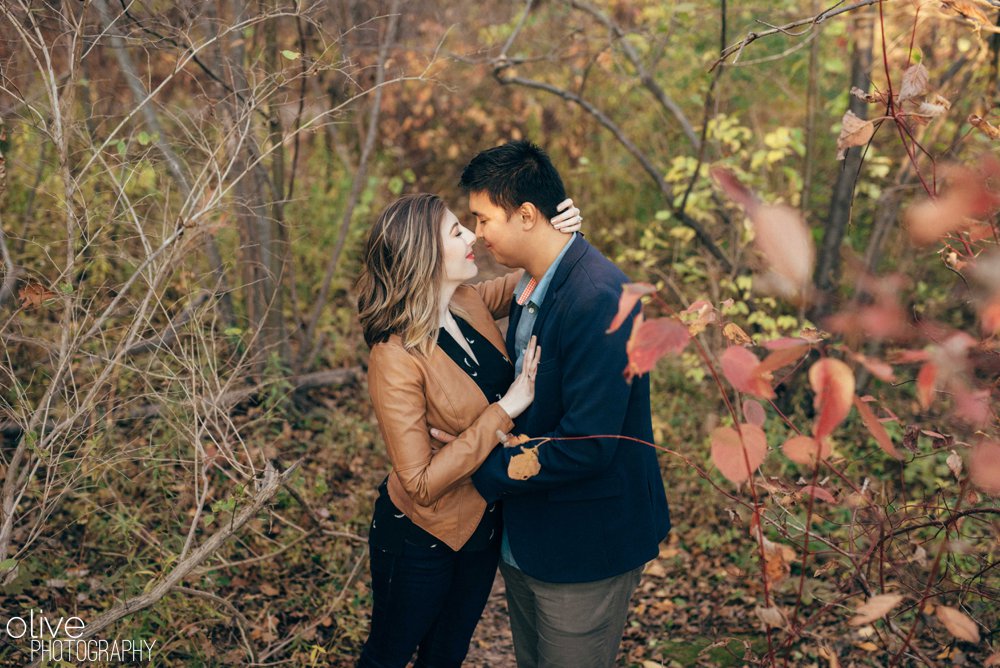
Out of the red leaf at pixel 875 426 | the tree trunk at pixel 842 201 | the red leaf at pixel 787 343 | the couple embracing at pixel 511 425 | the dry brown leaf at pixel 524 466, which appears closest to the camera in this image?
the red leaf at pixel 787 343

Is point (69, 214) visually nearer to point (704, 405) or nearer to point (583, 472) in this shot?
point (583, 472)

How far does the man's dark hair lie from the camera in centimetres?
239

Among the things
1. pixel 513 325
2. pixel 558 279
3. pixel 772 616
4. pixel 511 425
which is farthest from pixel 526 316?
pixel 772 616

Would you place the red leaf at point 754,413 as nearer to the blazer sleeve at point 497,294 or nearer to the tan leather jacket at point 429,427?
the tan leather jacket at point 429,427

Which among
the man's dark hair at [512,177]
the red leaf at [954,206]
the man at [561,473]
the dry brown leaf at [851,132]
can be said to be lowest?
the man at [561,473]

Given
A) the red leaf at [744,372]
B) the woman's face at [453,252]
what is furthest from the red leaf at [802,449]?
the woman's face at [453,252]

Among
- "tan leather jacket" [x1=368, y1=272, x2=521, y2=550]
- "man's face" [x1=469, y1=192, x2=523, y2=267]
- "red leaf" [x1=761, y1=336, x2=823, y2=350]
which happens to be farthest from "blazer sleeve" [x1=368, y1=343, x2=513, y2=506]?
"red leaf" [x1=761, y1=336, x2=823, y2=350]

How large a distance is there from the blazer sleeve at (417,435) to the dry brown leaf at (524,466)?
0.66ft

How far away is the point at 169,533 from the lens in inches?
152

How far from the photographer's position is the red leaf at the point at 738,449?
4.83ft

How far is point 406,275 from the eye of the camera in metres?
2.50

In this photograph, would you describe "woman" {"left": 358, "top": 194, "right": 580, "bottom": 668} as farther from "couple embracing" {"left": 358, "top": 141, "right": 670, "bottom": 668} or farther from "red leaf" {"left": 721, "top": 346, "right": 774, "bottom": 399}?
"red leaf" {"left": 721, "top": 346, "right": 774, "bottom": 399}

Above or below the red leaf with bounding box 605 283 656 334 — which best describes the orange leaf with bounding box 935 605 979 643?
below

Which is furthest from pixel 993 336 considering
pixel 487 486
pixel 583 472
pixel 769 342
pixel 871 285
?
pixel 487 486
